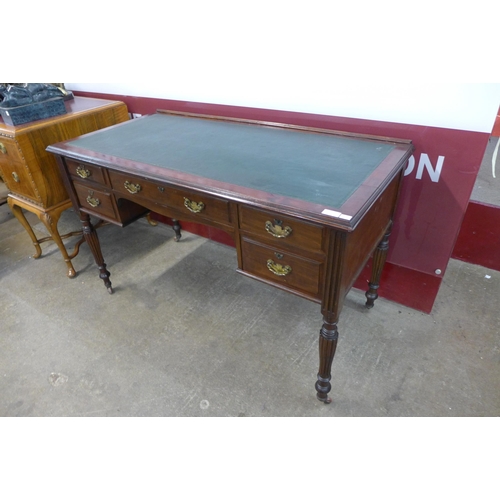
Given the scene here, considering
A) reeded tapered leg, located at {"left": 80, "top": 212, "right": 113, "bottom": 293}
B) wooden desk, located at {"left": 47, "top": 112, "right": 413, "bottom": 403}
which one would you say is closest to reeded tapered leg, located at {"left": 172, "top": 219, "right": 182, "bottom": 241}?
reeded tapered leg, located at {"left": 80, "top": 212, "right": 113, "bottom": 293}

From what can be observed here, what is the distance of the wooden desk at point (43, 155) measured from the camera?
185 centimetres

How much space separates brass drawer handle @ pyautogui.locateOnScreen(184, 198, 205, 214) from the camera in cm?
133

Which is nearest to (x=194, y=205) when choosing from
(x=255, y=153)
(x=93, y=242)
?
(x=255, y=153)

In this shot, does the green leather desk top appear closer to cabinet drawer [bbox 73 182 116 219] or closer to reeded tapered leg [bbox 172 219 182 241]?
cabinet drawer [bbox 73 182 116 219]

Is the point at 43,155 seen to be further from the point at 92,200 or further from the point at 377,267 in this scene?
the point at 377,267

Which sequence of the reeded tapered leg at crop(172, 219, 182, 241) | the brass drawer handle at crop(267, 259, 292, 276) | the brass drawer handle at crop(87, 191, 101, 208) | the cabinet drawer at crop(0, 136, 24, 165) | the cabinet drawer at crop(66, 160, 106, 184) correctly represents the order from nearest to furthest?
the brass drawer handle at crop(267, 259, 292, 276), the cabinet drawer at crop(66, 160, 106, 184), the brass drawer handle at crop(87, 191, 101, 208), the cabinet drawer at crop(0, 136, 24, 165), the reeded tapered leg at crop(172, 219, 182, 241)

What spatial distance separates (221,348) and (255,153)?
3.05 ft

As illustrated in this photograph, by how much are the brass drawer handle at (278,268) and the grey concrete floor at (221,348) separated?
0.59 metres

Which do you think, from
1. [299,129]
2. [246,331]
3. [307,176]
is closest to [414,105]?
[299,129]

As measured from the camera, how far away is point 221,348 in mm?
1764

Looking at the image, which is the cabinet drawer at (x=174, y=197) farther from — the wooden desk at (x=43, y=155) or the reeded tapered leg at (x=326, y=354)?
the wooden desk at (x=43, y=155)

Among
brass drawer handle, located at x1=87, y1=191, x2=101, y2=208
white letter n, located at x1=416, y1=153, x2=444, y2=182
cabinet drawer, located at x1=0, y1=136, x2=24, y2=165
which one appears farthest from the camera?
cabinet drawer, located at x1=0, y1=136, x2=24, y2=165

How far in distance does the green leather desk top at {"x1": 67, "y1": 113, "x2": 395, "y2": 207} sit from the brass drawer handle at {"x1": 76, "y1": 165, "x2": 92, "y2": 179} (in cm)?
10
